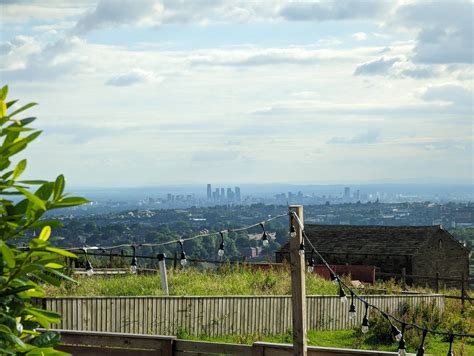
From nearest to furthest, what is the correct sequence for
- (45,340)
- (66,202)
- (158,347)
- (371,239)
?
(66,202) < (45,340) < (158,347) < (371,239)

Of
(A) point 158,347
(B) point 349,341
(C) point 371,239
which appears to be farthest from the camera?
(C) point 371,239

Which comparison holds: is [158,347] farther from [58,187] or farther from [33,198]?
[33,198]

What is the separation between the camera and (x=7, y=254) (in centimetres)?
393

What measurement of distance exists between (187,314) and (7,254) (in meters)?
15.5

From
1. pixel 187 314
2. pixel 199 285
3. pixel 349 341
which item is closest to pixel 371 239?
pixel 199 285

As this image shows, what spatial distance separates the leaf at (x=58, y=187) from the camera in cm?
420

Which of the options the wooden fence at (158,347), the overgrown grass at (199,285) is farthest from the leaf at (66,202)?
the overgrown grass at (199,285)

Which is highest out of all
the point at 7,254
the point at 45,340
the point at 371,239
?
the point at 7,254

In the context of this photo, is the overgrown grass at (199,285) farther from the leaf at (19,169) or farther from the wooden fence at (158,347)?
the leaf at (19,169)

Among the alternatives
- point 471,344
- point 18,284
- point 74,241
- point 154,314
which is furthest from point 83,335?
point 74,241

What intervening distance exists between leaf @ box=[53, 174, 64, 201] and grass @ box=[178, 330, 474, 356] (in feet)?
46.8

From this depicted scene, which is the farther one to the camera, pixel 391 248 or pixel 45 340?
pixel 391 248

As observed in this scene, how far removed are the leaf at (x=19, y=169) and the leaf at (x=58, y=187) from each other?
0.67 ft

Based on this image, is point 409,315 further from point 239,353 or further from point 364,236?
point 364,236
